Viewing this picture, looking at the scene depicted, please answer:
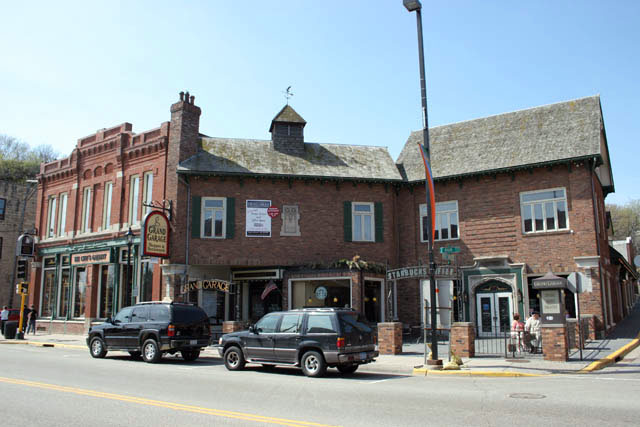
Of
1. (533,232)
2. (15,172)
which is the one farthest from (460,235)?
(15,172)

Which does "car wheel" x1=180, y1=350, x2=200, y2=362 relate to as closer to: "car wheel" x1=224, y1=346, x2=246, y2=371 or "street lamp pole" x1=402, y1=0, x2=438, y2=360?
"car wheel" x1=224, y1=346, x2=246, y2=371

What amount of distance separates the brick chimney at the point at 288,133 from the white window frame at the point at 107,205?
30.3 feet

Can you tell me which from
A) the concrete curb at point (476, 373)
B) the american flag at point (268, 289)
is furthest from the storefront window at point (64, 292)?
the concrete curb at point (476, 373)

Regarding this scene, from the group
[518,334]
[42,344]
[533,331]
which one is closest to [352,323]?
[518,334]

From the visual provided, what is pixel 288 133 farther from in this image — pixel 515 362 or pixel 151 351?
pixel 515 362

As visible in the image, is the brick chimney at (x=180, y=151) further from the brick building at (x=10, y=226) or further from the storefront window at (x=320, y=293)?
the brick building at (x=10, y=226)

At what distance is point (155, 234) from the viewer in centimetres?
2300

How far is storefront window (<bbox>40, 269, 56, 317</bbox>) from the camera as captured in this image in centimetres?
3092

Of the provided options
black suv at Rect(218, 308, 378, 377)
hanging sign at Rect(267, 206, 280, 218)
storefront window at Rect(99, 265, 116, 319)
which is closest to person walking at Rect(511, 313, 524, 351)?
black suv at Rect(218, 308, 378, 377)

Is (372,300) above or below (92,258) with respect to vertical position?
below

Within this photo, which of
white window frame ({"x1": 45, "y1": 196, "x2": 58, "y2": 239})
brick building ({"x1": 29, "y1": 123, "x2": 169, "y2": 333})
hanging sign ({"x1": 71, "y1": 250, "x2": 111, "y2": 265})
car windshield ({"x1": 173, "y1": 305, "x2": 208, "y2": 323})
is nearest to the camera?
car windshield ({"x1": 173, "y1": 305, "x2": 208, "y2": 323})

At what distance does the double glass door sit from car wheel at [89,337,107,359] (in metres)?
15.0

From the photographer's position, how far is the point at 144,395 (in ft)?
31.9

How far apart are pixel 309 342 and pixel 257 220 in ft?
39.8
